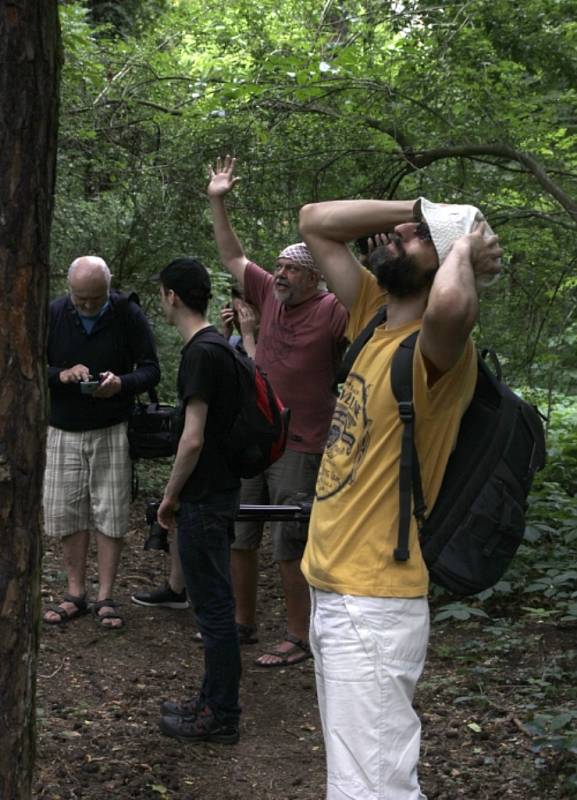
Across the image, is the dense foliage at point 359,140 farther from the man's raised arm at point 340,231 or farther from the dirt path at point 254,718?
the man's raised arm at point 340,231

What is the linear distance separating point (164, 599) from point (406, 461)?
3.79m

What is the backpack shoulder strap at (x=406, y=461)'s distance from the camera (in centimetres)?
271

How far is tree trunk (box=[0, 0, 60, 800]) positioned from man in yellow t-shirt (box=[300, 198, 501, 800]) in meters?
0.80

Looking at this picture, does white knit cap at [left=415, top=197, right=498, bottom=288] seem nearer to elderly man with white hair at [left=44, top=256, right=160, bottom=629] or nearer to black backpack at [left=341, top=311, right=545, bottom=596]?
black backpack at [left=341, top=311, right=545, bottom=596]

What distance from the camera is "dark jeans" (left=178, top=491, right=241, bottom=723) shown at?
13.9ft

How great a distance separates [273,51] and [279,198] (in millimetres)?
1218

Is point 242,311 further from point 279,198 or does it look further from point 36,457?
point 36,457

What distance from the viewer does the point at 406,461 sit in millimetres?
2711

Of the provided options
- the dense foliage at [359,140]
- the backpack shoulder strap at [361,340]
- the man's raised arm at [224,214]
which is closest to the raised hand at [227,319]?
the man's raised arm at [224,214]

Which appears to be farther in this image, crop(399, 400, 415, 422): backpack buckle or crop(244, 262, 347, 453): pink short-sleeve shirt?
crop(244, 262, 347, 453): pink short-sleeve shirt

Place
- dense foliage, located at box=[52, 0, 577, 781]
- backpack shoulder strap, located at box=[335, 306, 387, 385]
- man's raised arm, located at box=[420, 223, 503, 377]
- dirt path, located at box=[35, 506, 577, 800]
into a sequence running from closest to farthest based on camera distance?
man's raised arm, located at box=[420, 223, 503, 377] < backpack shoulder strap, located at box=[335, 306, 387, 385] < dirt path, located at box=[35, 506, 577, 800] < dense foliage, located at box=[52, 0, 577, 781]

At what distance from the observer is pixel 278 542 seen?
5418 mm

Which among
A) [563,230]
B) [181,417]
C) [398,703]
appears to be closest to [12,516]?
[398,703]

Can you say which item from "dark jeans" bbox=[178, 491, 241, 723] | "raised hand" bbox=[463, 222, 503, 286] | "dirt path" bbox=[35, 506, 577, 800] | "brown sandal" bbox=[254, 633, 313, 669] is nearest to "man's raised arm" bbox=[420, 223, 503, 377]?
"raised hand" bbox=[463, 222, 503, 286]
